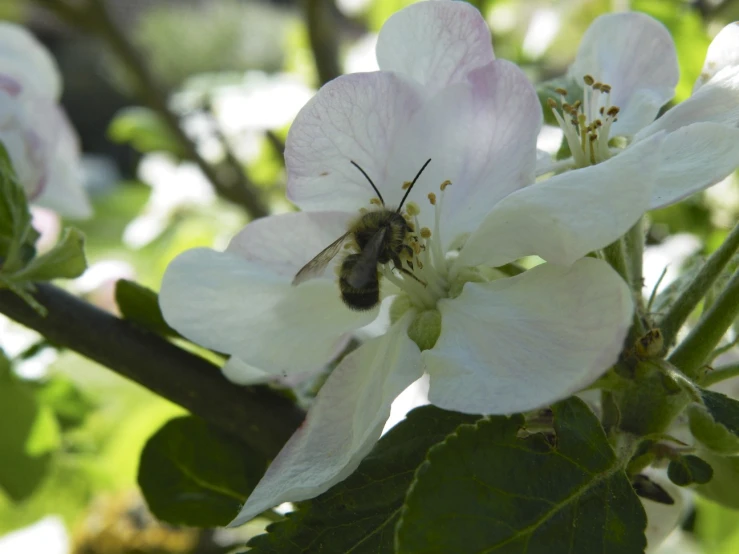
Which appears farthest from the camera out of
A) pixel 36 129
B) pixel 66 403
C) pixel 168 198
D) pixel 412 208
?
pixel 168 198

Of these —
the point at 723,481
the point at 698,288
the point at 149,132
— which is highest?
the point at 698,288

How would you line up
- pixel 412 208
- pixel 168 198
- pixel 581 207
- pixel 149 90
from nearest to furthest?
pixel 581 207
pixel 412 208
pixel 149 90
pixel 168 198

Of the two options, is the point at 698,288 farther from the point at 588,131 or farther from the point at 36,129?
the point at 36,129

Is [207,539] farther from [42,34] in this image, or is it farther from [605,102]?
[42,34]

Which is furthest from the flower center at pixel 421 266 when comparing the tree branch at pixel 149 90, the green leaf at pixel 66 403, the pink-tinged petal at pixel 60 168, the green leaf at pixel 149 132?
the green leaf at pixel 149 132

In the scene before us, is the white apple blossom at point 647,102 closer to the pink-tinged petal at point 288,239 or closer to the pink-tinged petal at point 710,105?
the pink-tinged petal at point 710,105

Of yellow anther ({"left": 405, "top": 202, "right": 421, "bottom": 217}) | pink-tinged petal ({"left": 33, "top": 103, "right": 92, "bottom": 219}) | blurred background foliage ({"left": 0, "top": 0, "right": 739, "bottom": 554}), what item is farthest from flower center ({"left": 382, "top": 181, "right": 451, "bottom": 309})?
pink-tinged petal ({"left": 33, "top": 103, "right": 92, "bottom": 219})

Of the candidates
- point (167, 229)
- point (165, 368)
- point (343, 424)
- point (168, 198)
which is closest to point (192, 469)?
A: point (165, 368)

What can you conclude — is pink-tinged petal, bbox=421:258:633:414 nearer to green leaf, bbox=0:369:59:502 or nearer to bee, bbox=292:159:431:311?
bee, bbox=292:159:431:311
